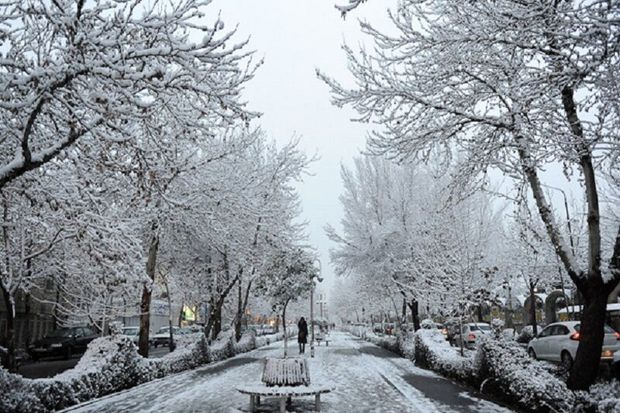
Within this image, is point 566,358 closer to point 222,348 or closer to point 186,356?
point 186,356

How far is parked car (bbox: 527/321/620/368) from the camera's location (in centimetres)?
1344

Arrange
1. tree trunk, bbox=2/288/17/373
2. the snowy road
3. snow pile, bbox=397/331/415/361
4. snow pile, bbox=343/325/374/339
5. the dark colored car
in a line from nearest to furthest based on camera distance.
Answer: the snowy road, tree trunk, bbox=2/288/17/373, snow pile, bbox=397/331/415/361, the dark colored car, snow pile, bbox=343/325/374/339

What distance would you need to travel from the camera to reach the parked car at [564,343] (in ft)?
44.1

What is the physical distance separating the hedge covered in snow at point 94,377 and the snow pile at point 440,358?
28.3ft

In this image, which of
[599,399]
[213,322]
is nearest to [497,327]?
[599,399]

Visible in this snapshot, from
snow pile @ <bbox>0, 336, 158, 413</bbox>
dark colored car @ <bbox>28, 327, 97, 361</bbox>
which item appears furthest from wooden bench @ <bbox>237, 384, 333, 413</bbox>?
dark colored car @ <bbox>28, 327, 97, 361</bbox>

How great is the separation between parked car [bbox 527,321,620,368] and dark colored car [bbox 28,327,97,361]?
21.6 m

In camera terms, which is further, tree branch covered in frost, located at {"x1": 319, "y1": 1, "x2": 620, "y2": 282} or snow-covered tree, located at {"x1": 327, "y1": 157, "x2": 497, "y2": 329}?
snow-covered tree, located at {"x1": 327, "y1": 157, "x2": 497, "y2": 329}

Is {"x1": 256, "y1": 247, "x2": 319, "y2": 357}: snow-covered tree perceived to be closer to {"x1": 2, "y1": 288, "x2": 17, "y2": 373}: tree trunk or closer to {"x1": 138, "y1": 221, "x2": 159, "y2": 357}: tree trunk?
{"x1": 138, "y1": 221, "x2": 159, "y2": 357}: tree trunk

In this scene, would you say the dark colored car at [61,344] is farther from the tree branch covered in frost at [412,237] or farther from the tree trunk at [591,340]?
the tree trunk at [591,340]

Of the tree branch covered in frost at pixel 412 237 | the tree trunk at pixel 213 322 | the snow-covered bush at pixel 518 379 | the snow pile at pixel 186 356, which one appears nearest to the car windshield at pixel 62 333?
the tree trunk at pixel 213 322

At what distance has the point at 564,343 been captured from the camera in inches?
572

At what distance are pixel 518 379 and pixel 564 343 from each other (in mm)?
6775

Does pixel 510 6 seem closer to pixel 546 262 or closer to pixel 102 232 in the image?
pixel 102 232
